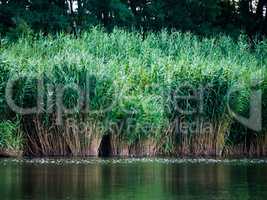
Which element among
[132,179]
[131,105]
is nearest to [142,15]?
[131,105]

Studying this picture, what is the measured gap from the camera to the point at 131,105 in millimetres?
19688

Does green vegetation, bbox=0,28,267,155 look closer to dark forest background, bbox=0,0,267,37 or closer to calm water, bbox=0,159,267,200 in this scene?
calm water, bbox=0,159,267,200

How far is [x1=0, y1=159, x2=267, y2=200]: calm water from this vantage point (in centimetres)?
1122

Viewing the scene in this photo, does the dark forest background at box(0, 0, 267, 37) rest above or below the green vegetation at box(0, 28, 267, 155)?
above

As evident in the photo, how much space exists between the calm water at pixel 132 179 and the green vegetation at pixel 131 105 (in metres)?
1.44

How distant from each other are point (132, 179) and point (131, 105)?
6222 millimetres

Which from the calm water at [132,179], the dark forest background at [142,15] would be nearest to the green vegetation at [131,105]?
the calm water at [132,179]

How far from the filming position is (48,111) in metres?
19.2

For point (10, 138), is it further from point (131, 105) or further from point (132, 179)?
point (132, 179)

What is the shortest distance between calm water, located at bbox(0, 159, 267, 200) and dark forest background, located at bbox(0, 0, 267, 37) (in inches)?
587

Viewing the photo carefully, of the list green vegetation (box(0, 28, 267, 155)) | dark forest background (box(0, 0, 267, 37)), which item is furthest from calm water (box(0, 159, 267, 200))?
dark forest background (box(0, 0, 267, 37))

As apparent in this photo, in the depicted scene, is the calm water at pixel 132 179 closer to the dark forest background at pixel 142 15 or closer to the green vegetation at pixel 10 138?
the green vegetation at pixel 10 138

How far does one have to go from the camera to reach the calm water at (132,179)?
36.8 feet

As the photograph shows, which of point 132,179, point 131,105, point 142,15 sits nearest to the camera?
point 132,179
